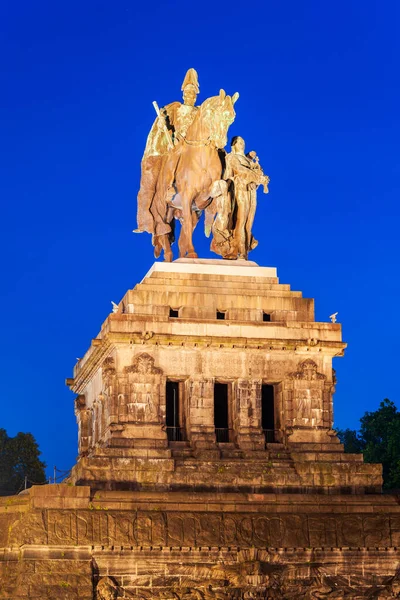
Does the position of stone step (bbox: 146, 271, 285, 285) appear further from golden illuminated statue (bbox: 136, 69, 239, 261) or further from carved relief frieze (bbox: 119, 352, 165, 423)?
carved relief frieze (bbox: 119, 352, 165, 423)

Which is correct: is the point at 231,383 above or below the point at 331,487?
above

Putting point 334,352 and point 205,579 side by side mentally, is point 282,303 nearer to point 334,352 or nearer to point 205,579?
point 334,352

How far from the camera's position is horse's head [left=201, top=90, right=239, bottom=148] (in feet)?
163

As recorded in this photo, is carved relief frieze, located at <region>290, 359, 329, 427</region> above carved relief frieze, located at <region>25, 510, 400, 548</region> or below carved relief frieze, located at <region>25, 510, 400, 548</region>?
above

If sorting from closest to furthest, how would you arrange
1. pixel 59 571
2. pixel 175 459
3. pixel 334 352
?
1. pixel 59 571
2. pixel 175 459
3. pixel 334 352

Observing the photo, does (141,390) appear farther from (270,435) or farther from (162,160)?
(162,160)

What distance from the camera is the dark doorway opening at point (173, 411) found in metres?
45.9

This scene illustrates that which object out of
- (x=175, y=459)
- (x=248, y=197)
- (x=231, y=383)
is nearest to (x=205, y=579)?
(x=175, y=459)

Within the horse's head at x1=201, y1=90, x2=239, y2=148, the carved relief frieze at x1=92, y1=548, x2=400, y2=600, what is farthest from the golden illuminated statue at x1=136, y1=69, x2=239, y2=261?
the carved relief frieze at x1=92, y1=548, x2=400, y2=600

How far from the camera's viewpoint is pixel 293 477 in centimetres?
4469

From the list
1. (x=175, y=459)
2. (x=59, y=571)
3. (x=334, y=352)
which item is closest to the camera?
(x=59, y=571)

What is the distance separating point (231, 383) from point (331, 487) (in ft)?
15.1

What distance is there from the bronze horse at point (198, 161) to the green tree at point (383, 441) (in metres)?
24.7

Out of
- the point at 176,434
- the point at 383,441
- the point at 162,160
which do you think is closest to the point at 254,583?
the point at 176,434
